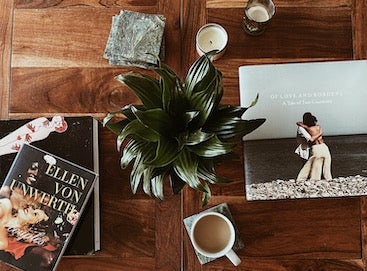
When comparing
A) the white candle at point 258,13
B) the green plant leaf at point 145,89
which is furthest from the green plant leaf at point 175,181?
the white candle at point 258,13

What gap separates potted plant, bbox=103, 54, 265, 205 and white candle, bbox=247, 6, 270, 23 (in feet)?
0.76

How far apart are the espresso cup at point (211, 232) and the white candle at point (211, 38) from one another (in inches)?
11.3

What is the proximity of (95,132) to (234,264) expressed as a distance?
33 cm

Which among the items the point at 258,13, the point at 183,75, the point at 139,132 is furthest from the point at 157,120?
the point at 258,13

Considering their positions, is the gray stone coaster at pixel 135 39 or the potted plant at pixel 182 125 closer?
the potted plant at pixel 182 125

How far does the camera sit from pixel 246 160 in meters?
0.86

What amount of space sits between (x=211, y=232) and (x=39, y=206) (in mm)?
295

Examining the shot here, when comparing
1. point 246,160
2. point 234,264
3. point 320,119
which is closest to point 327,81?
point 320,119

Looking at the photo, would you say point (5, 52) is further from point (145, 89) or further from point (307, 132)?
point (307, 132)

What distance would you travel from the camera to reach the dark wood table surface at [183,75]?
0.87 metres

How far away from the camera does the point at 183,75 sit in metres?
0.91

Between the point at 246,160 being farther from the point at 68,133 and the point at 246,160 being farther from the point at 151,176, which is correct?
the point at 68,133

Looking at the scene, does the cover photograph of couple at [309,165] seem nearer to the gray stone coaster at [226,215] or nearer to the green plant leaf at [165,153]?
the gray stone coaster at [226,215]

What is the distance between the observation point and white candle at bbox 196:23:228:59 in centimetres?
90
